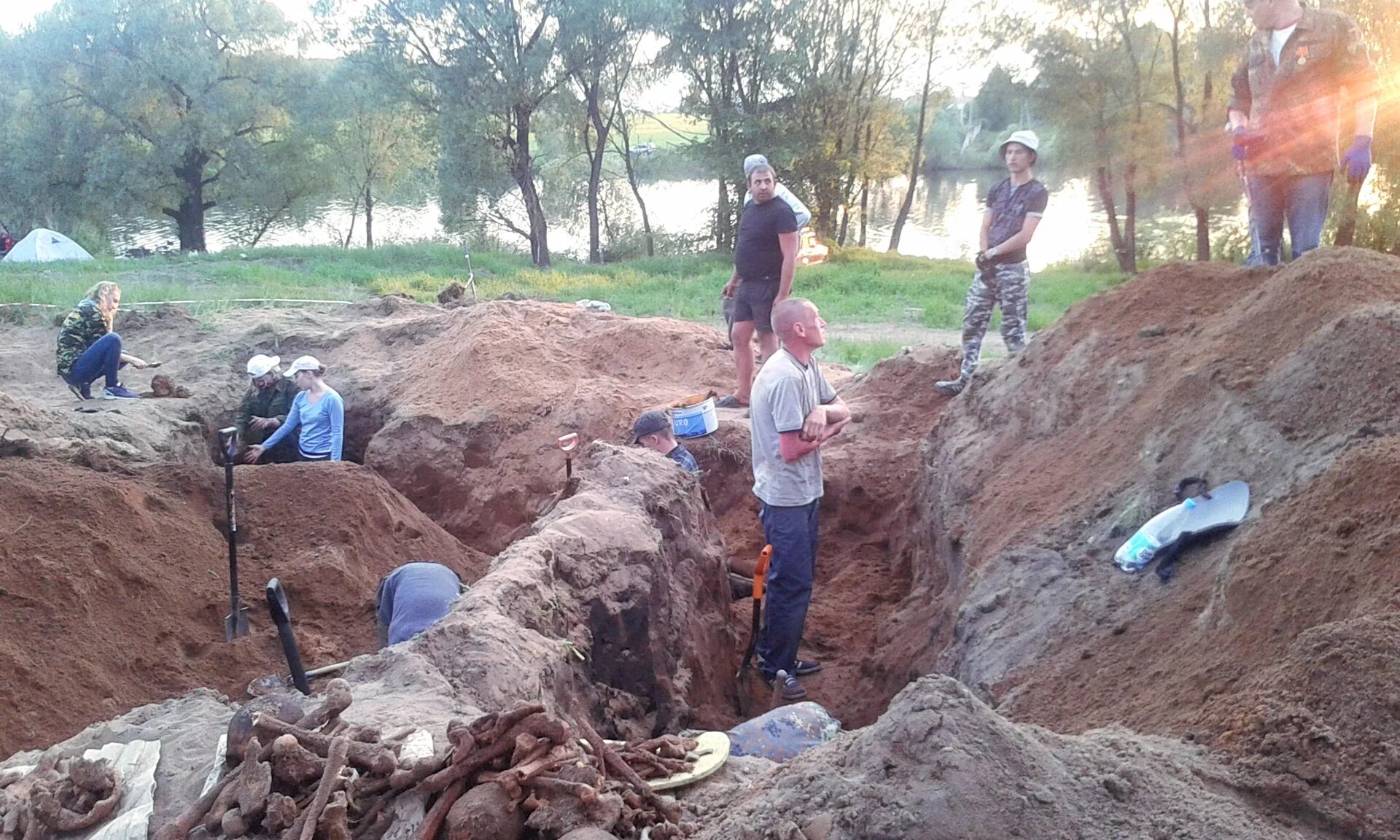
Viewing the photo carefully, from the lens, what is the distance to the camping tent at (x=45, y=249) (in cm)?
2480

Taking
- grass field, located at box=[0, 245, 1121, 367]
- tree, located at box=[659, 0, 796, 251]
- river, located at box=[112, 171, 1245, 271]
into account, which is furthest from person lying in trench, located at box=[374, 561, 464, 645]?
tree, located at box=[659, 0, 796, 251]

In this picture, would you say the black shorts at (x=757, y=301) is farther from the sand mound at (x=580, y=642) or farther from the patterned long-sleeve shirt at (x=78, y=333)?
the patterned long-sleeve shirt at (x=78, y=333)

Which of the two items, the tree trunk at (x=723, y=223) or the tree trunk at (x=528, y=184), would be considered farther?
the tree trunk at (x=723, y=223)

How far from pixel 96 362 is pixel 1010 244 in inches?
336

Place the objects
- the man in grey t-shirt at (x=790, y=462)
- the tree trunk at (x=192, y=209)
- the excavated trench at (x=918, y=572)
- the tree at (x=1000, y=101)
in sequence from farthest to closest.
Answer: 1. the tree trunk at (x=192, y=209)
2. the tree at (x=1000, y=101)
3. the man in grey t-shirt at (x=790, y=462)
4. the excavated trench at (x=918, y=572)

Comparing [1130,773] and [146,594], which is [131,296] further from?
[1130,773]

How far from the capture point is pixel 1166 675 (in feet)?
10.3

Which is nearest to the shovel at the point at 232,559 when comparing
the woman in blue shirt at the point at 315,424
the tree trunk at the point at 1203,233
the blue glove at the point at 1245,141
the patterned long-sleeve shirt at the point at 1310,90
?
the woman in blue shirt at the point at 315,424

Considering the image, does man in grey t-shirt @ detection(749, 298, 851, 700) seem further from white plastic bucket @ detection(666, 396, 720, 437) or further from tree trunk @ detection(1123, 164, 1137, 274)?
A: tree trunk @ detection(1123, 164, 1137, 274)

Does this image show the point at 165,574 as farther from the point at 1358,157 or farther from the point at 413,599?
the point at 1358,157

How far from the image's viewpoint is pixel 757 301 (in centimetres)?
791

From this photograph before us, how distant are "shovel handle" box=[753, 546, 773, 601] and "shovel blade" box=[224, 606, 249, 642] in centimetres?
297

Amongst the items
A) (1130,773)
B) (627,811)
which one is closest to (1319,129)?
(1130,773)

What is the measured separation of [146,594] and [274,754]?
13.4ft
